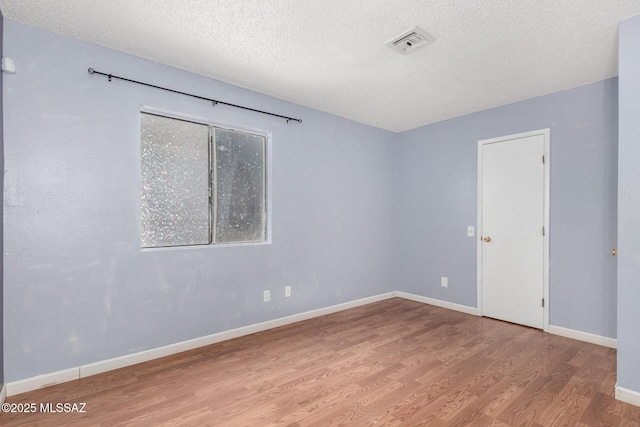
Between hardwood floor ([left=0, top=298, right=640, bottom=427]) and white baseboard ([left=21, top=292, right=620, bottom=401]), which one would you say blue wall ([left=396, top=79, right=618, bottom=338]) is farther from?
hardwood floor ([left=0, top=298, right=640, bottom=427])

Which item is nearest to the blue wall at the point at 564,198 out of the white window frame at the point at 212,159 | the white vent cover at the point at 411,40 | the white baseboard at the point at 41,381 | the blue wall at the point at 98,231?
the white vent cover at the point at 411,40

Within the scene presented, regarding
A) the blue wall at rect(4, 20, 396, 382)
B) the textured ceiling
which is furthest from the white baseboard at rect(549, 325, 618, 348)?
the blue wall at rect(4, 20, 396, 382)

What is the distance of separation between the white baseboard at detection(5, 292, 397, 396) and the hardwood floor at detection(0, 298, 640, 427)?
0.07 metres

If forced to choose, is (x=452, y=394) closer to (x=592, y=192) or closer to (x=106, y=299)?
(x=592, y=192)

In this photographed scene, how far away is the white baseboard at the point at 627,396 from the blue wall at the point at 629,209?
0.02 metres

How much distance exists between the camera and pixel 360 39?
7.66 feet

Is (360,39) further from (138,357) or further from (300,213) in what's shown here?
(138,357)

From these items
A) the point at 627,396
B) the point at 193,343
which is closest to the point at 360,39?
the point at 193,343

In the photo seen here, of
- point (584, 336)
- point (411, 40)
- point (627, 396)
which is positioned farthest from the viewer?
point (584, 336)

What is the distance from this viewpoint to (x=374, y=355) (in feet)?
9.11

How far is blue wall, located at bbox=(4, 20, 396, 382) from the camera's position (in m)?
2.15

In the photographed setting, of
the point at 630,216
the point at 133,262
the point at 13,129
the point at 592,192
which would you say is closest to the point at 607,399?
the point at 630,216

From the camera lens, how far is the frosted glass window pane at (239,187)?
313cm

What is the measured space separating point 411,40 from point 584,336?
3.28 m
